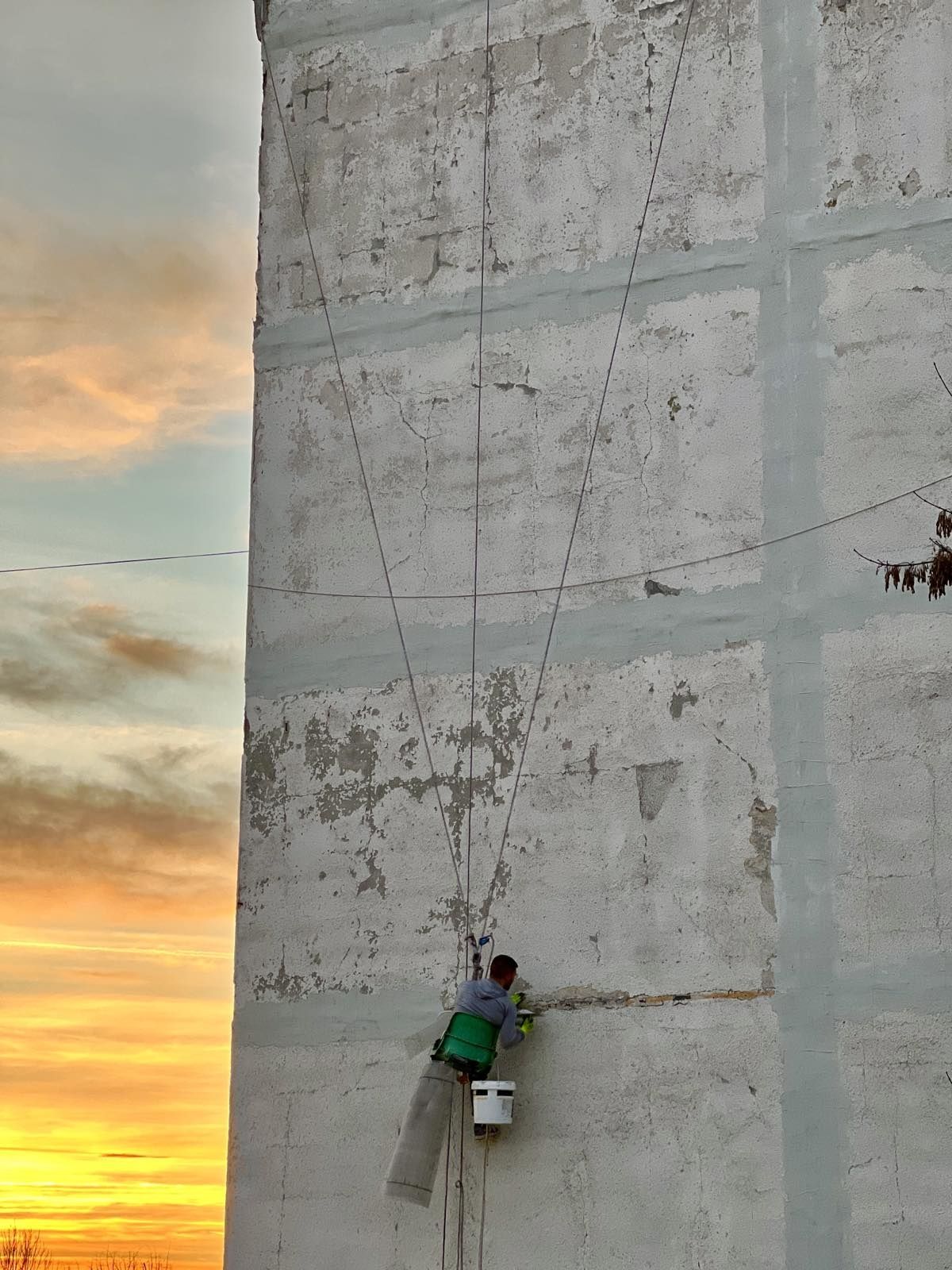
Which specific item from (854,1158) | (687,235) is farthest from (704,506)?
(854,1158)

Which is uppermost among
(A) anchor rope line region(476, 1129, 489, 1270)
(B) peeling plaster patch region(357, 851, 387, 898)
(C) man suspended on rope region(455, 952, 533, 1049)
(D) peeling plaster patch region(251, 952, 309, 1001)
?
(B) peeling plaster patch region(357, 851, 387, 898)

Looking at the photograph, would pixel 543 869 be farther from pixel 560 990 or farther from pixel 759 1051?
pixel 759 1051

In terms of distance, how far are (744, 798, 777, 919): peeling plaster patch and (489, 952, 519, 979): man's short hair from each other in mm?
1650

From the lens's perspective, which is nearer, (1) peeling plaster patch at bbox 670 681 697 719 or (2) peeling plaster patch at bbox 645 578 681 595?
(1) peeling plaster patch at bbox 670 681 697 719

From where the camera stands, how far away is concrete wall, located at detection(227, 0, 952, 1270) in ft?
38.1

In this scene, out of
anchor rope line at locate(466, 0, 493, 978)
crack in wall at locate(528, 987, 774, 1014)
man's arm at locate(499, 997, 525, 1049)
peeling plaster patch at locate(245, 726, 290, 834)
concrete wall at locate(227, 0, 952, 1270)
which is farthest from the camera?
peeling plaster patch at locate(245, 726, 290, 834)

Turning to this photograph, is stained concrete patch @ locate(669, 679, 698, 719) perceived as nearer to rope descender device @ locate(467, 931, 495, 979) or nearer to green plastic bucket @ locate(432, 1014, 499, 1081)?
rope descender device @ locate(467, 931, 495, 979)

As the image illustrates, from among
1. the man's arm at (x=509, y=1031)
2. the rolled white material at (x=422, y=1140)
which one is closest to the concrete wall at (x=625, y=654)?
the man's arm at (x=509, y=1031)

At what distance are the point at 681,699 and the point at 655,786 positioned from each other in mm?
597

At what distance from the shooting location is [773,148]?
13148 mm

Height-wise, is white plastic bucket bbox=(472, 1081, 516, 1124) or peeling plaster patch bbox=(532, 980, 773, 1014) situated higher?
peeling plaster patch bbox=(532, 980, 773, 1014)

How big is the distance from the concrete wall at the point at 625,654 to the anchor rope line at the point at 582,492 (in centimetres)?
7

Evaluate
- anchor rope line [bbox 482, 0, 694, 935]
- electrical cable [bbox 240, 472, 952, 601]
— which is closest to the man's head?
anchor rope line [bbox 482, 0, 694, 935]

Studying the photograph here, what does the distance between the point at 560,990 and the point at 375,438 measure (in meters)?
4.37
